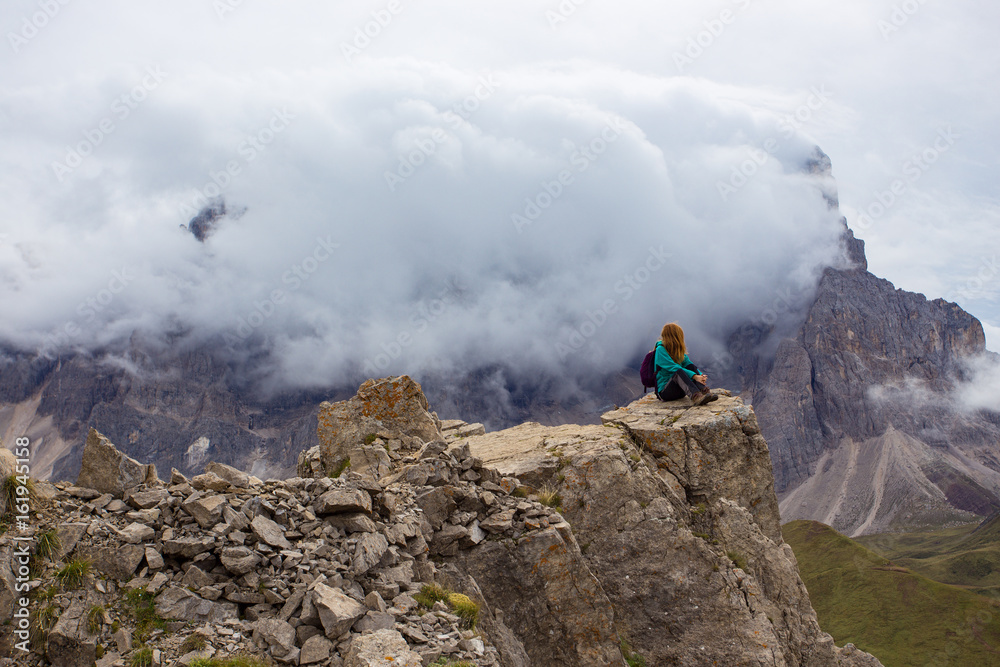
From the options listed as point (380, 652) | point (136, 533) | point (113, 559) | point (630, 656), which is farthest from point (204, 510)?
point (630, 656)

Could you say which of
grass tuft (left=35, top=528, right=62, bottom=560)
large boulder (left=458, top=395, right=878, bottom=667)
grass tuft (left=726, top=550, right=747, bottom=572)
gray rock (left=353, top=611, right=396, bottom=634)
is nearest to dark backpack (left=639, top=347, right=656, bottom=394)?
large boulder (left=458, top=395, right=878, bottom=667)

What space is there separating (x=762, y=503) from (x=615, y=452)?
7.01 meters

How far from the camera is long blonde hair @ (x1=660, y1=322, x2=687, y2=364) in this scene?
21.6 meters

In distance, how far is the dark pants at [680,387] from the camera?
22.1 meters

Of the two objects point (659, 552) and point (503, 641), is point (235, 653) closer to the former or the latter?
point (503, 641)

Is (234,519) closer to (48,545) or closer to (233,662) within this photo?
(233,662)

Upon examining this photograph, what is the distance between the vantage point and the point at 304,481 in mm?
12086

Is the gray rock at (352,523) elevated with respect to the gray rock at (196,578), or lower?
elevated

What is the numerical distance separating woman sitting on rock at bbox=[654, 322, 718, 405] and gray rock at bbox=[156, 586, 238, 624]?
53.8 ft

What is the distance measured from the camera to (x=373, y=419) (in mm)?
18328

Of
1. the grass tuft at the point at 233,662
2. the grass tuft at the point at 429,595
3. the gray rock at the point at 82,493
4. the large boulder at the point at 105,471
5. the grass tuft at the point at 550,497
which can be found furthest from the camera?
the grass tuft at the point at 550,497

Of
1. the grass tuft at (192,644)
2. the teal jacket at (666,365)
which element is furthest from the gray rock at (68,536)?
the teal jacket at (666,365)

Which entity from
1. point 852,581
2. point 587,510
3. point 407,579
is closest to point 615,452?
point 587,510

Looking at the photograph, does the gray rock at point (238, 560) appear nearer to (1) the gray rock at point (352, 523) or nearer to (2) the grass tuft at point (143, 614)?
(2) the grass tuft at point (143, 614)
